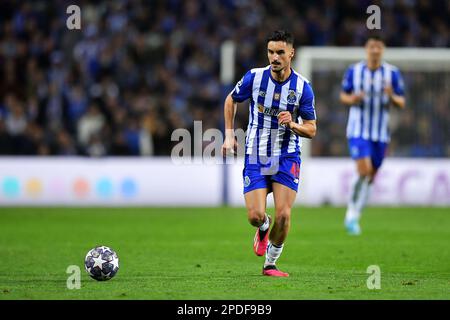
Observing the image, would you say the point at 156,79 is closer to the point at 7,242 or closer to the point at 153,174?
the point at 153,174

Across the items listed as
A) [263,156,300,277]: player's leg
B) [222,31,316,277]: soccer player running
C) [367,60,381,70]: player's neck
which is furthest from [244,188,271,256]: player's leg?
[367,60,381,70]: player's neck

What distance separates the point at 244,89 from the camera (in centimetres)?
958

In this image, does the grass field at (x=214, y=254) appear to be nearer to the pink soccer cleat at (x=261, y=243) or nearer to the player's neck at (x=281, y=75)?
the pink soccer cleat at (x=261, y=243)

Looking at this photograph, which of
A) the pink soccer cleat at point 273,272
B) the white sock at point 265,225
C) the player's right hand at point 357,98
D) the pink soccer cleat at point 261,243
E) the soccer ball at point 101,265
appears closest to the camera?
the soccer ball at point 101,265

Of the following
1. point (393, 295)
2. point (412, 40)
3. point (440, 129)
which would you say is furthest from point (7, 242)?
point (412, 40)

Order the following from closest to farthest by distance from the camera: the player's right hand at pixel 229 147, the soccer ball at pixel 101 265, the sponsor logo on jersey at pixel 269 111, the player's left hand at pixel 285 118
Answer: the soccer ball at pixel 101 265, the player's left hand at pixel 285 118, the player's right hand at pixel 229 147, the sponsor logo on jersey at pixel 269 111

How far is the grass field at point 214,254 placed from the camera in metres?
8.11

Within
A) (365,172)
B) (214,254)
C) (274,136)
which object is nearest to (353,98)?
(365,172)

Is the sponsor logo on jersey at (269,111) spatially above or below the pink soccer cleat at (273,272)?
above

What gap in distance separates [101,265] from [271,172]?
194 centimetres

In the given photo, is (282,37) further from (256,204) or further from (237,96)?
(256,204)

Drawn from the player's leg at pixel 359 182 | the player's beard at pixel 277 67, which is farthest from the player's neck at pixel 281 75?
the player's leg at pixel 359 182

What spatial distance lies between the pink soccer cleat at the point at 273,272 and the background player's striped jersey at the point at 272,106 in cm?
111

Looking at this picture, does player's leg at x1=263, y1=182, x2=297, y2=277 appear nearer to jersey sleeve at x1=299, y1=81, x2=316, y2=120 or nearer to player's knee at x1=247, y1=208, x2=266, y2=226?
player's knee at x1=247, y1=208, x2=266, y2=226
